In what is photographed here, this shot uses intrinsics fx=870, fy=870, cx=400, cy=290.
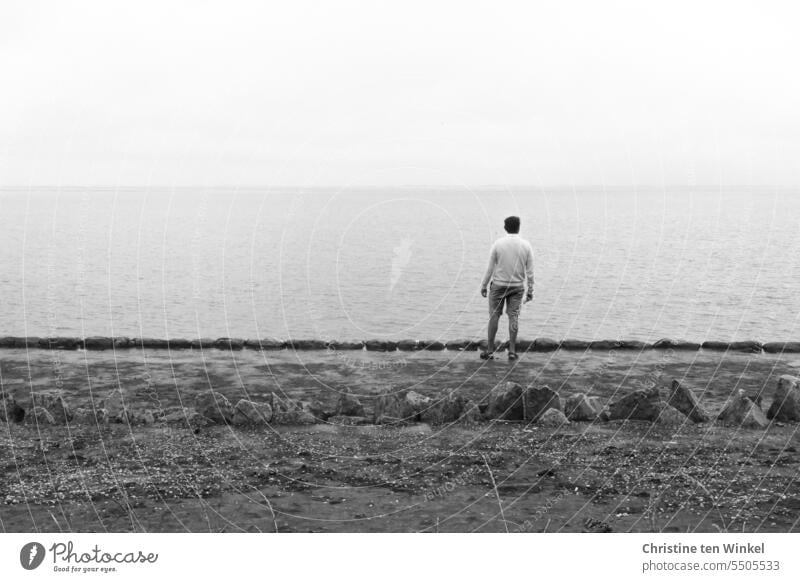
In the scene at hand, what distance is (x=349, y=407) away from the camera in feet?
38.8

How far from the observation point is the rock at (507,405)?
11359 millimetres

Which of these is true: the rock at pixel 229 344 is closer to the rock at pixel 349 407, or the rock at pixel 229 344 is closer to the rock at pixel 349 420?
the rock at pixel 349 407

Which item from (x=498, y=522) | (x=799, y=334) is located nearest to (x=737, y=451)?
(x=498, y=522)

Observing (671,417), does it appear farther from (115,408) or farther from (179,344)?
(179,344)

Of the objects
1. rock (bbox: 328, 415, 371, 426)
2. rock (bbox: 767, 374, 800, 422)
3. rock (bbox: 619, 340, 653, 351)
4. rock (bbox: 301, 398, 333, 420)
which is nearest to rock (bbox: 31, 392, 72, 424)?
rock (bbox: 301, 398, 333, 420)

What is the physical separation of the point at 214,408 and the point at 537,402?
4227 mm

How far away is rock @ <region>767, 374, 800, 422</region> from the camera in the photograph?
36.5 feet

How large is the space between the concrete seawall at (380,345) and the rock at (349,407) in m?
5.48

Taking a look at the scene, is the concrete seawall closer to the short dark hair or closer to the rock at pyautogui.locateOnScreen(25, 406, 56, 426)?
the short dark hair

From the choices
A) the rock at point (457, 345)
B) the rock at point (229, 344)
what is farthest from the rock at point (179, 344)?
the rock at point (457, 345)

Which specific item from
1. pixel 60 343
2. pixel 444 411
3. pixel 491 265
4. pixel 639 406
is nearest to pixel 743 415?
pixel 639 406

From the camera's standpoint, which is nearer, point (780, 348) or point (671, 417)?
point (671, 417)

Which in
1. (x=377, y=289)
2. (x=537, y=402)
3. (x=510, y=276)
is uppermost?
(x=510, y=276)
